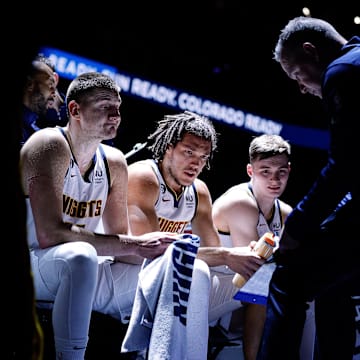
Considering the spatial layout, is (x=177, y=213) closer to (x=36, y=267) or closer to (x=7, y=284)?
(x=36, y=267)

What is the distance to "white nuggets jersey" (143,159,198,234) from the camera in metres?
2.81

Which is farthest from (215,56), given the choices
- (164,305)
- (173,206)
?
(164,305)

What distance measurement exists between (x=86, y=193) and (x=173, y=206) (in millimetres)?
532

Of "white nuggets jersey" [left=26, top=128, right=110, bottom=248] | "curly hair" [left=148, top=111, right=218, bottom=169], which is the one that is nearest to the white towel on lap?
"white nuggets jersey" [left=26, top=128, right=110, bottom=248]

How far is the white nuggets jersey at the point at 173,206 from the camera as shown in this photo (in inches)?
110

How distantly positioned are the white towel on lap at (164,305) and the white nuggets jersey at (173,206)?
608mm

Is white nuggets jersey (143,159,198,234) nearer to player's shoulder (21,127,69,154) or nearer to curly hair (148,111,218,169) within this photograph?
curly hair (148,111,218,169)

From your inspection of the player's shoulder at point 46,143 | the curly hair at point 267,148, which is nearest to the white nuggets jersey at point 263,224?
the curly hair at point 267,148

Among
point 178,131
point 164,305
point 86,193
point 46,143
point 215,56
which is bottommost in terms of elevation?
point 164,305

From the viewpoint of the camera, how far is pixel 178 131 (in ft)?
9.45

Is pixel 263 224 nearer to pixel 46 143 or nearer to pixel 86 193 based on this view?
pixel 86 193

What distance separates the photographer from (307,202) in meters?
1.70

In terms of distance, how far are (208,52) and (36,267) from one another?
193 inches

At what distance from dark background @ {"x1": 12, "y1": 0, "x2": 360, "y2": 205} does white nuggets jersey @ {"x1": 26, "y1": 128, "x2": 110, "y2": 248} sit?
6.76 ft
